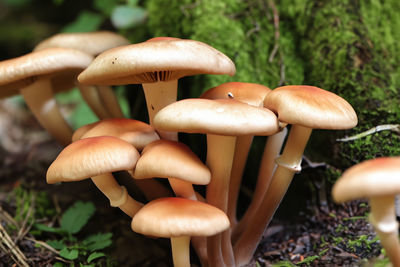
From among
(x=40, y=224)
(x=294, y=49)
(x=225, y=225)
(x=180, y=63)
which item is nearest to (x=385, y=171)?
(x=225, y=225)

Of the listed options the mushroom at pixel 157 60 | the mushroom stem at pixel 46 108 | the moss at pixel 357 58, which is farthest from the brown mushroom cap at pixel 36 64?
the moss at pixel 357 58

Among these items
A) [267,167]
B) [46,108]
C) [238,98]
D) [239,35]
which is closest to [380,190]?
[238,98]

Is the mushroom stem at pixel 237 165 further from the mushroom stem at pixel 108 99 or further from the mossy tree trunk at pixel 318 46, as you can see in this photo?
the mushroom stem at pixel 108 99

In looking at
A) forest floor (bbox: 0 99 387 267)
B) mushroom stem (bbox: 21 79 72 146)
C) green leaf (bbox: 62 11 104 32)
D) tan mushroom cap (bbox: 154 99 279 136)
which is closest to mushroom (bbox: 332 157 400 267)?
forest floor (bbox: 0 99 387 267)

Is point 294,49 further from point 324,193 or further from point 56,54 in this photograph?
point 56,54

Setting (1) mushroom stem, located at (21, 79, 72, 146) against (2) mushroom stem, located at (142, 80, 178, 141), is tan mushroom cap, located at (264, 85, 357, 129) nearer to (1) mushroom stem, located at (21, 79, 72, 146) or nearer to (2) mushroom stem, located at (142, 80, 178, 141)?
(2) mushroom stem, located at (142, 80, 178, 141)

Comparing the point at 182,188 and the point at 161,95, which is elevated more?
the point at 161,95

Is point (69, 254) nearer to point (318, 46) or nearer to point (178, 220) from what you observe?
point (178, 220)
